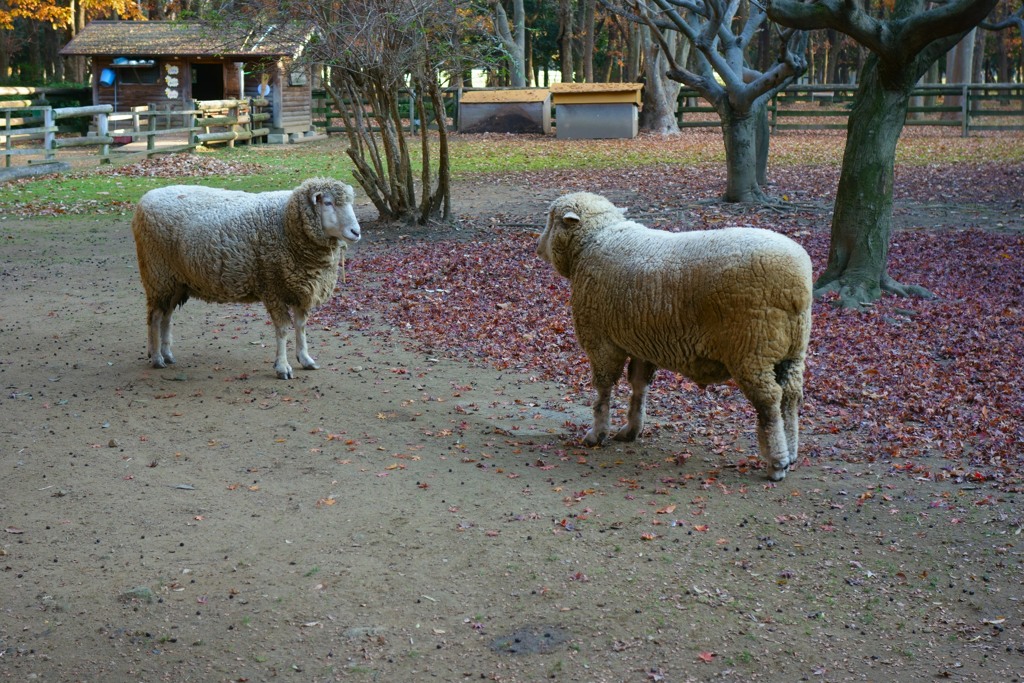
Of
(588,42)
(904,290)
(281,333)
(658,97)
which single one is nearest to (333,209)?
(281,333)

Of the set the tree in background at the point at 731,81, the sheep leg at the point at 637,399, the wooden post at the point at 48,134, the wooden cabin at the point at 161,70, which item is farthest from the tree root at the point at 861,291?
the wooden cabin at the point at 161,70

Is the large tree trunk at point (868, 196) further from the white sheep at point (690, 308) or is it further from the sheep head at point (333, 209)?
the sheep head at point (333, 209)

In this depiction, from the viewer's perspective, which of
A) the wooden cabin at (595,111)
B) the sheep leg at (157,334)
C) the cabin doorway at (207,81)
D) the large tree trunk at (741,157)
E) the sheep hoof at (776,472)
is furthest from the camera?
the cabin doorway at (207,81)

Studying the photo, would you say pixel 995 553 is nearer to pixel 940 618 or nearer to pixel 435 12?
pixel 940 618

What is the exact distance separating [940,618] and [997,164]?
20.0 meters

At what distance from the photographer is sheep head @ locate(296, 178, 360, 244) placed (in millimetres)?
8477

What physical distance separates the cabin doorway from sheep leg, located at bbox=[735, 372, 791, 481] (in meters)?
35.6

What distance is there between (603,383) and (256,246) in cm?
339

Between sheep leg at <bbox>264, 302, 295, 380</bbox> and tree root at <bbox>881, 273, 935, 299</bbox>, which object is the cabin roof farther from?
tree root at <bbox>881, 273, 935, 299</bbox>

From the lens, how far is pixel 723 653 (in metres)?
4.51

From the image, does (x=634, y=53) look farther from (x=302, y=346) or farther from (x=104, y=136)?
(x=302, y=346)

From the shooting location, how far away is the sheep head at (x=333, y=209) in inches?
334

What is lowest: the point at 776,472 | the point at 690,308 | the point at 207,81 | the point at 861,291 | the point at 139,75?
the point at 776,472

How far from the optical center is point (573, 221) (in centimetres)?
721
